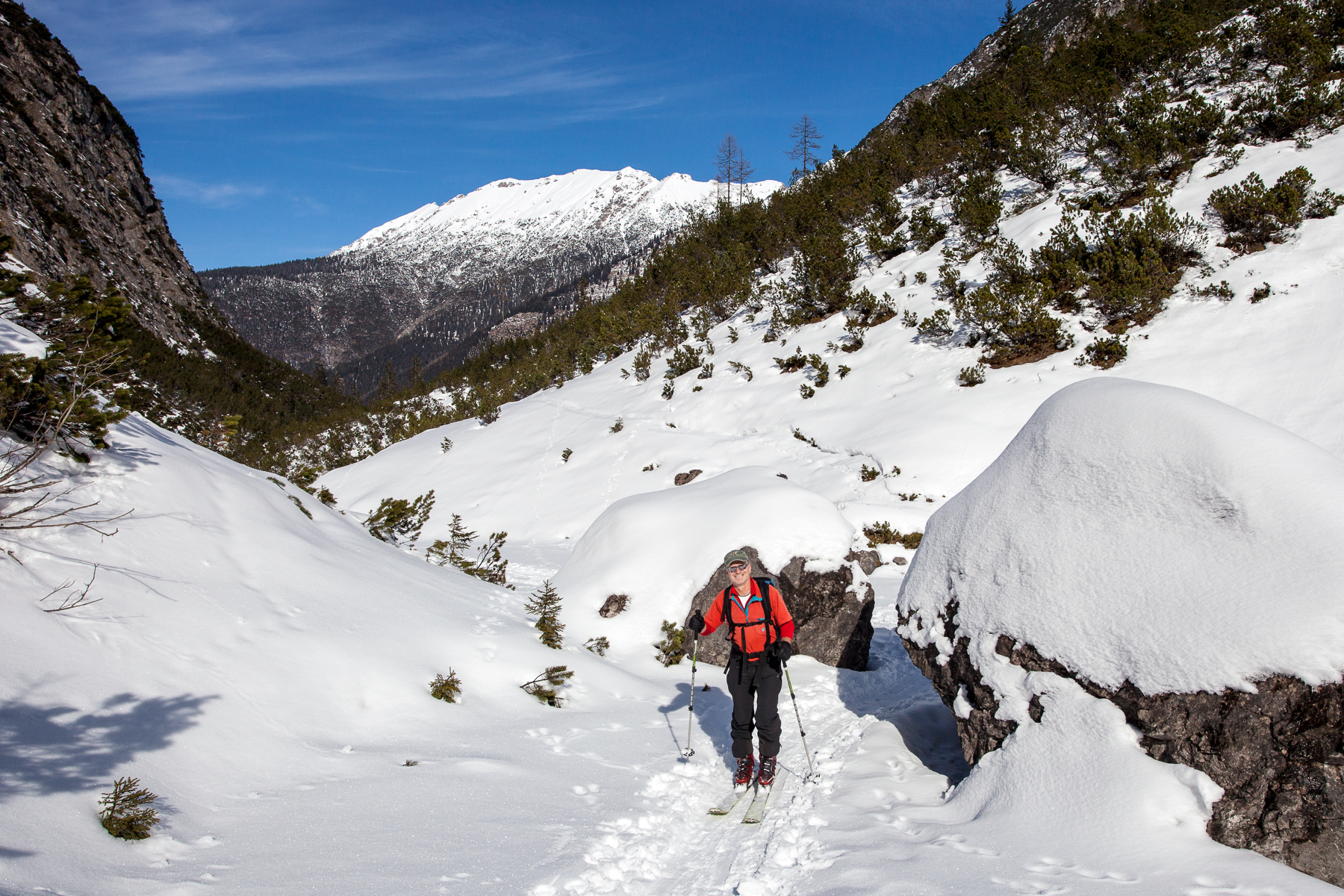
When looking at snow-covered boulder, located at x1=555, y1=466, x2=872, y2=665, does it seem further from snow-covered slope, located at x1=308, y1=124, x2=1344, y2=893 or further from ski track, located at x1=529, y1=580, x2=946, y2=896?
ski track, located at x1=529, y1=580, x2=946, y2=896

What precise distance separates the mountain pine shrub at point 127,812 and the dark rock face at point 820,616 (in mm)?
5753

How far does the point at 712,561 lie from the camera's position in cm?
838

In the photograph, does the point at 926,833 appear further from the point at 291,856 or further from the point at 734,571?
the point at 291,856

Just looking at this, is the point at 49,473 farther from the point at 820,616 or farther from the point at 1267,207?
the point at 1267,207

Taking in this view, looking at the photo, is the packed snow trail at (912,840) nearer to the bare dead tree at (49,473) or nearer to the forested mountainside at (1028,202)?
the bare dead tree at (49,473)

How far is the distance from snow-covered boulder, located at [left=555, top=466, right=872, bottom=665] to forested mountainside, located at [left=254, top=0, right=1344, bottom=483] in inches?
503

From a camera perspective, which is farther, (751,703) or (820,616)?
(820,616)

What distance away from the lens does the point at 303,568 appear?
20.1 ft

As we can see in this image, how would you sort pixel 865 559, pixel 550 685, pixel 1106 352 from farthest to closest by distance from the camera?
1. pixel 1106 352
2. pixel 865 559
3. pixel 550 685

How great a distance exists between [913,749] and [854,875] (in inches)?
92.7

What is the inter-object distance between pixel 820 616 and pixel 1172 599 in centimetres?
456

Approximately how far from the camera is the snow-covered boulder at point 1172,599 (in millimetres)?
3176

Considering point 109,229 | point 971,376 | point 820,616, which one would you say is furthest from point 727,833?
point 109,229

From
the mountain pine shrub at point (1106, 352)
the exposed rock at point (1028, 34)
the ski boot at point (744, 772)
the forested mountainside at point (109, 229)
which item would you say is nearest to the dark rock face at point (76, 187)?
the forested mountainside at point (109, 229)
